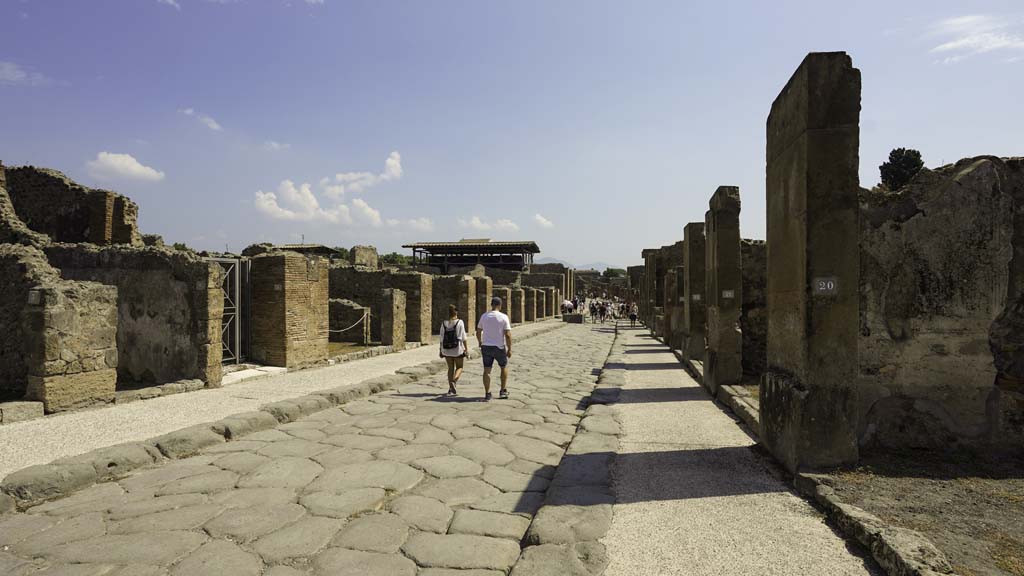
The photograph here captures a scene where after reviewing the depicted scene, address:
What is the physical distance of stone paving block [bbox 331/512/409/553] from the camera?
9.53 feet

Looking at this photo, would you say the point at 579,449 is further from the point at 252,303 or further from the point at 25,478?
the point at 252,303

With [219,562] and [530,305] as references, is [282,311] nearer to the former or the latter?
[219,562]

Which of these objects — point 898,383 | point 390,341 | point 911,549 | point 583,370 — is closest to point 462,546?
point 911,549

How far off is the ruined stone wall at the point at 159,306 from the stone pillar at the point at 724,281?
723 cm

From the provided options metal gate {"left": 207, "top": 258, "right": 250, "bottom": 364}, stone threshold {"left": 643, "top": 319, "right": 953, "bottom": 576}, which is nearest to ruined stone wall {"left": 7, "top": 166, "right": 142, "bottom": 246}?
metal gate {"left": 207, "top": 258, "right": 250, "bottom": 364}

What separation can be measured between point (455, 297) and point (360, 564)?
51.6ft

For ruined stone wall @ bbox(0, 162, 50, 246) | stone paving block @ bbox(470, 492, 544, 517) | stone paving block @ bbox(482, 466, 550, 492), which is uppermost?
ruined stone wall @ bbox(0, 162, 50, 246)

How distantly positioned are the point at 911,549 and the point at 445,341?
609 cm

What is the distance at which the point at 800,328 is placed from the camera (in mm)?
3779

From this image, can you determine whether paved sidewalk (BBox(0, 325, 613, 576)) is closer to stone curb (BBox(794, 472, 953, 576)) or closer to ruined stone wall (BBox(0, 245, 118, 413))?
stone curb (BBox(794, 472, 953, 576))

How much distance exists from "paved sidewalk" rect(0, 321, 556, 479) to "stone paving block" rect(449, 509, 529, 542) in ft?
11.4

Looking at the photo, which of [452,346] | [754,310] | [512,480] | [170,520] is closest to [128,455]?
[170,520]

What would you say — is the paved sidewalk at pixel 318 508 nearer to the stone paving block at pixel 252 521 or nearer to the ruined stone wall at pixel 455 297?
the stone paving block at pixel 252 521

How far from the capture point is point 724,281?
7.99m
